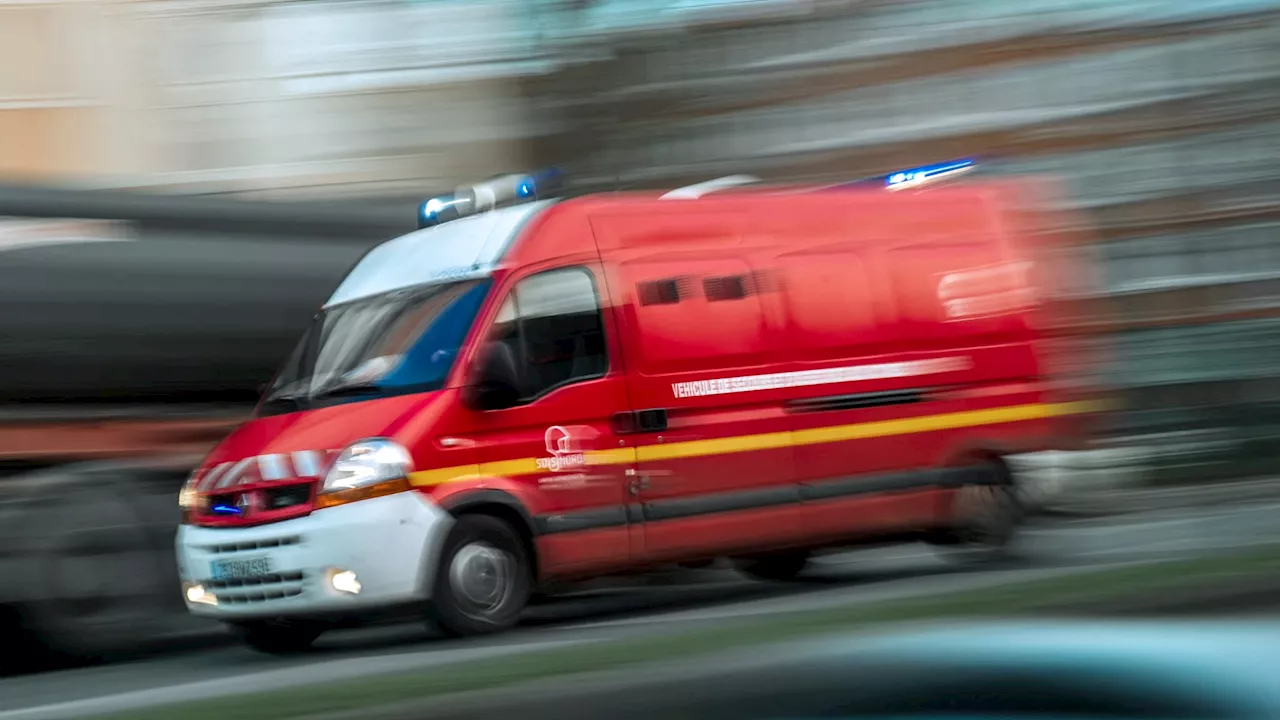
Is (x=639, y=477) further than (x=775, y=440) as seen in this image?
No

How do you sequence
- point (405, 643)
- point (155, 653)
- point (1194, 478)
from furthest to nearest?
point (1194, 478), point (155, 653), point (405, 643)

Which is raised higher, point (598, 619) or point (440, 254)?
point (440, 254)

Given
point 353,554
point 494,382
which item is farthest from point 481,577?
point 494,382

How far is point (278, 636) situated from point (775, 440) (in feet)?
9.08

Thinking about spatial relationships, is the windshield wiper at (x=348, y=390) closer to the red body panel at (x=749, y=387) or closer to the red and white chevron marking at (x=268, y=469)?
the red body panel at (x=749, y=387)

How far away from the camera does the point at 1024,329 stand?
36.8 ft

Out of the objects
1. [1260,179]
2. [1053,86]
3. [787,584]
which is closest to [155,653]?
[787,584]

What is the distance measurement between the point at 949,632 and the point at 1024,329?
29.0 ft

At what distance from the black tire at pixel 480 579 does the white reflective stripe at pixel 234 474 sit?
108 cm

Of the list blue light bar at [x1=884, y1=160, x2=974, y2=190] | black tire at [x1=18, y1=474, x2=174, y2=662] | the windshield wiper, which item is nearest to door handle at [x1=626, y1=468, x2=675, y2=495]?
the windshield wiper

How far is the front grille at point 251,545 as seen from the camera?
29.2 feet

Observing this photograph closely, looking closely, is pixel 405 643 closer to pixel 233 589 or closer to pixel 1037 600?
pixel 233 589

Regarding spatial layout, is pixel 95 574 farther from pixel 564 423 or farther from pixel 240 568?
pixel 564 423

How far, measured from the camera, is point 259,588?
9008mm
